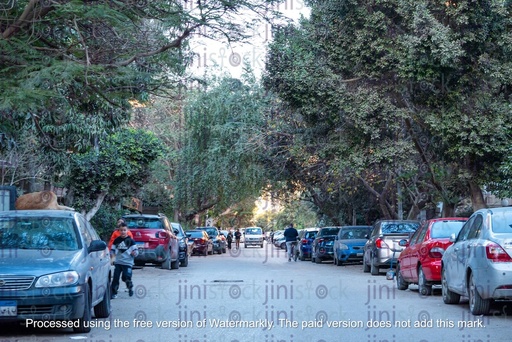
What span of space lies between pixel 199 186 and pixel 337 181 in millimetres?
11691

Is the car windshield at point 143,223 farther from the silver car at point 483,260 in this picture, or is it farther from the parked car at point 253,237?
the parked car at point 253,237

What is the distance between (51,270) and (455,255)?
23.4 feet

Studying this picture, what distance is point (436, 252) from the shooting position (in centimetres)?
1642

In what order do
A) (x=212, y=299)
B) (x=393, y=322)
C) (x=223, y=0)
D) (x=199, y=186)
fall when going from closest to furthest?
(x=393, y=322) < (x=223, y=0) < (x=212, y=299) < (x=199, y=186)

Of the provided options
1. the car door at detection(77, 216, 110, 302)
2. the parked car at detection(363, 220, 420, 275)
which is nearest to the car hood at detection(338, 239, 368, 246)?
the parked car at detection(363, 220, 420, 275)

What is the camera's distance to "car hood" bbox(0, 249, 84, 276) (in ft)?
34.4

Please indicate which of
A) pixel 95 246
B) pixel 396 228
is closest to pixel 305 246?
pixel 396 228

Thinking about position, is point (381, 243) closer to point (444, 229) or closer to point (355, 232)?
point (444, 229)

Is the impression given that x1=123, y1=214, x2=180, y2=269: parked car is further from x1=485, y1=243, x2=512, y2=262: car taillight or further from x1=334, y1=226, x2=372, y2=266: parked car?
x1=485, y1=243, x2=512, y2=262: car taillight

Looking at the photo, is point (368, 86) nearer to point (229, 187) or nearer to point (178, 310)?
point (178, 310)

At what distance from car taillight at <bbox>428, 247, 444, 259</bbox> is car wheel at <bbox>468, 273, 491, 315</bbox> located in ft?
11.3

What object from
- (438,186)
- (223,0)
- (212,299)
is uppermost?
(223,0)

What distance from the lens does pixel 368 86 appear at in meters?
26.5

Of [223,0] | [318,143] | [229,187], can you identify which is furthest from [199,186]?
[223,0]
